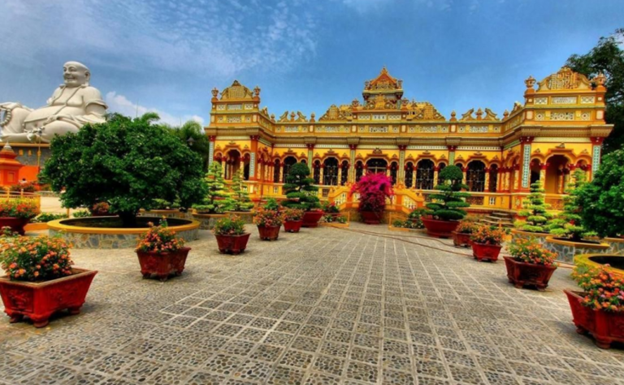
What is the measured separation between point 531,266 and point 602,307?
2.31 meters

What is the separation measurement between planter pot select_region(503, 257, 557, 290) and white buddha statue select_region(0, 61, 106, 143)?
34428 millimetres

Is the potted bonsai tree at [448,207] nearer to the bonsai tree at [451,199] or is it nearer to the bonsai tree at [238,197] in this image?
the bonsai tree at [451,199]

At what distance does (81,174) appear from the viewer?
24.4 feet

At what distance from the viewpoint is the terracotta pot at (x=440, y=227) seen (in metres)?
11.9

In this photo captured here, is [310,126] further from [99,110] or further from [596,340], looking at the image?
[99,110]

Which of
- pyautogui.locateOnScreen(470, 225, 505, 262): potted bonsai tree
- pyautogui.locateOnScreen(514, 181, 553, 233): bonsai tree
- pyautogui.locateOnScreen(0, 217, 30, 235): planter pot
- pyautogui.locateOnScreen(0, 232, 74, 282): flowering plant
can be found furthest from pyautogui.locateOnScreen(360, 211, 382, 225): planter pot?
pyautogui.locateOnScreen(0, 217, 30, 235): planter pot

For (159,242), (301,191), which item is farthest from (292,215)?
(159,242)

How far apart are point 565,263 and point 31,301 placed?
12.0 meters

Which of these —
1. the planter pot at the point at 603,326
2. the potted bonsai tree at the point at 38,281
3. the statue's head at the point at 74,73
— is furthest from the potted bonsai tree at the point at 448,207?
the statue's head at the point at 74,73

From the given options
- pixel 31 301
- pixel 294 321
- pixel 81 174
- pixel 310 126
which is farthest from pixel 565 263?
pixel 310 126

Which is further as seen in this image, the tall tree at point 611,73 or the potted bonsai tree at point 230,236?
the tall tree at point 611,73

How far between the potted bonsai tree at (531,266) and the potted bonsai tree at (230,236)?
20.3 feet

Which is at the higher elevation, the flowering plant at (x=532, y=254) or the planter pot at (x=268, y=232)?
the flowering plant at (x=532, y=254)

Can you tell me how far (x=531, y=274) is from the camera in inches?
218
